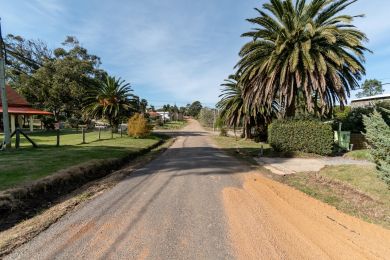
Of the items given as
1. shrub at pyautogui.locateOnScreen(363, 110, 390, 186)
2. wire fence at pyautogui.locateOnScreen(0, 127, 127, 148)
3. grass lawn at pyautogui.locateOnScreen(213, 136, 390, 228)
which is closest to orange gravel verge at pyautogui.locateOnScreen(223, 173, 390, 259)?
grass lawn at pyautogui.locateOnScreen(213, 136, 390, 228)

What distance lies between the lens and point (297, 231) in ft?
15.5

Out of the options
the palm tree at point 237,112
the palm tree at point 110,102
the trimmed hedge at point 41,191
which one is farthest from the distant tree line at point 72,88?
the trimmed hedge at point 41,191

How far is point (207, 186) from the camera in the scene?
26.3ft

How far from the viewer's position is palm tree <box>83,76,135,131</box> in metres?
33.8

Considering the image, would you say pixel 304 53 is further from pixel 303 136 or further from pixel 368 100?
pixel 368 100

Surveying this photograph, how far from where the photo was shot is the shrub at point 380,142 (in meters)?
6.89

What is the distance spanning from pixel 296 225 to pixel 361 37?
14726mm

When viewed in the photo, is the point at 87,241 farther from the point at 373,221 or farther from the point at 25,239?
the point at 373,221

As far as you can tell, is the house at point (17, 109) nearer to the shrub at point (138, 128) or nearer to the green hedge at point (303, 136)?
the shrub at point (138, 128)

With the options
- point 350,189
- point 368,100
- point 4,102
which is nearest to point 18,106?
point 4,102

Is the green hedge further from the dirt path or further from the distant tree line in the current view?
the distant tree line

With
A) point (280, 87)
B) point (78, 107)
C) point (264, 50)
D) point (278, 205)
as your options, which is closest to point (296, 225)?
point (278, 205)

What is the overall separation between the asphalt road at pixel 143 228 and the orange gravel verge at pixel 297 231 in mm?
316

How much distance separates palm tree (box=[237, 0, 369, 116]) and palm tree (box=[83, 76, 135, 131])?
21.2 m
